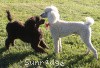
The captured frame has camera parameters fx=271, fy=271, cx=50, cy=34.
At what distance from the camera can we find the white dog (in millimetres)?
7137

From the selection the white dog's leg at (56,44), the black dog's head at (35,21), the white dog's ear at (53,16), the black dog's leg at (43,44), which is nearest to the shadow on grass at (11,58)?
the black dog's leg at (43,44)

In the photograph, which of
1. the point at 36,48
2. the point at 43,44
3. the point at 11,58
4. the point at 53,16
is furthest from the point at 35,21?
the point at 11,58

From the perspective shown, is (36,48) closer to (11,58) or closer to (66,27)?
(11,58)

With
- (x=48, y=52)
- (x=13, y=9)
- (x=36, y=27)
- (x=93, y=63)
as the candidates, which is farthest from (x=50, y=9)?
(x=13, y=9)

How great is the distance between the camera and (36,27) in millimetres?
7430

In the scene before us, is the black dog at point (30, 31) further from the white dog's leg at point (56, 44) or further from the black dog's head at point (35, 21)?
the white dog's leg at point (56, 44)

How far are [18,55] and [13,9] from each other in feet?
20.5

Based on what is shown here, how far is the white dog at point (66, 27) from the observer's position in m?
7.14

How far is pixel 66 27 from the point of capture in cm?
729

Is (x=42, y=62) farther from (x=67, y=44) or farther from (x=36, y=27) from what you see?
(x=67, y=44)

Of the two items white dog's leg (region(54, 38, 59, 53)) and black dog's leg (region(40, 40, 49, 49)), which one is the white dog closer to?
white dog's leg (region(54, 38, 59, 53))

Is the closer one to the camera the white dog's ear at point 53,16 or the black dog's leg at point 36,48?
the white dog's ear at point 53,16

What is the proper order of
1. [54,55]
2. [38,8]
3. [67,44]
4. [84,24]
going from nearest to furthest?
[84,24], [54,55], [67,44], [38,8]

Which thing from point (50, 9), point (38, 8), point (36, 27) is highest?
point (50, 9)
